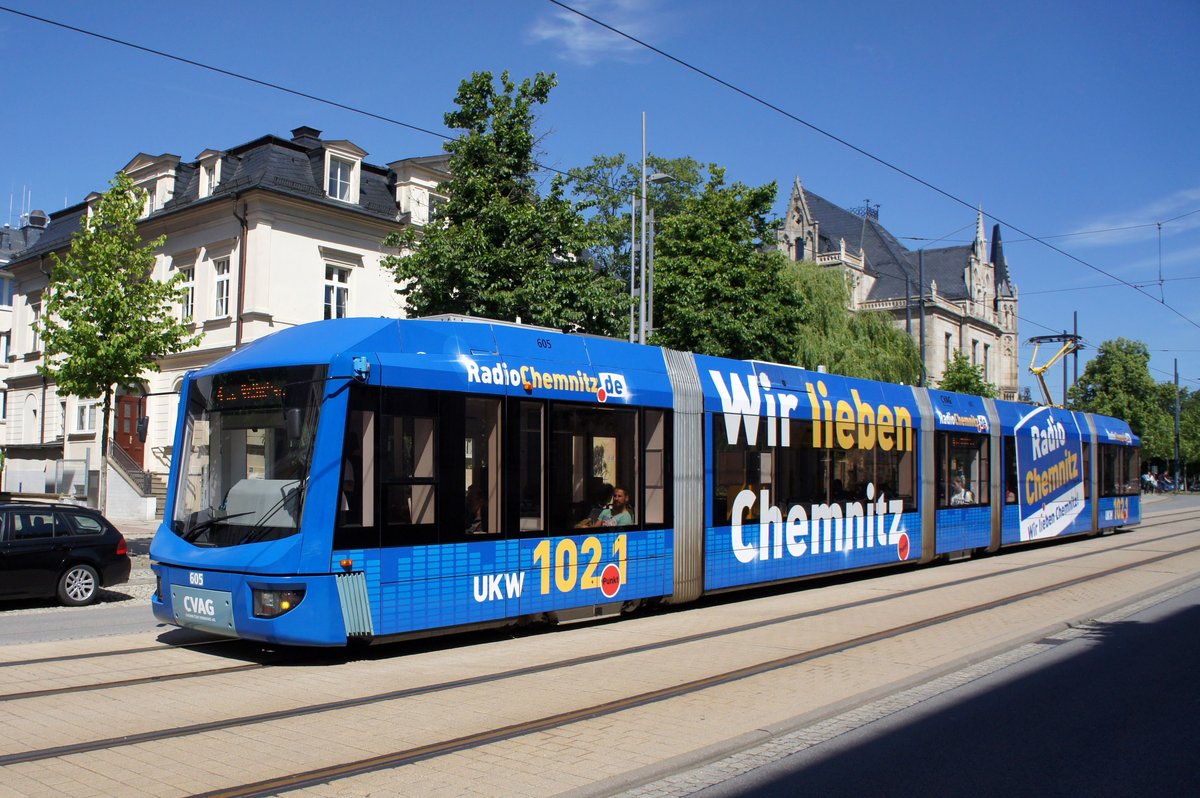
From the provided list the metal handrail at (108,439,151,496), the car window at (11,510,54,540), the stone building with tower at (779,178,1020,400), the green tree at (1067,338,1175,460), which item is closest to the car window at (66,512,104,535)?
the car window at (11,510,54,540)

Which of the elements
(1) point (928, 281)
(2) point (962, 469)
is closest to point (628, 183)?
(2) point (962, 469)

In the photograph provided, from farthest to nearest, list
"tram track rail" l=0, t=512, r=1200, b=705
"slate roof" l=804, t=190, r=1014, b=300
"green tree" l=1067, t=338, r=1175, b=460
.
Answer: "slate roof" l=804, t=190, r=1014, b=300, "green tree" l=1067, t=338, r=1175, b=460, "tram track rail" l=0, t=512, r=1200, b=705

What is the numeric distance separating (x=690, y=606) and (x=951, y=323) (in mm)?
75806

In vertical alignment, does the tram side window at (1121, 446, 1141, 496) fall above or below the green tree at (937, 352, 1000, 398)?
below

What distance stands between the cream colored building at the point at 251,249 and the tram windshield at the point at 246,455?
21.4 metres

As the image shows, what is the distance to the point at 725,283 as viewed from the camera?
2925cm

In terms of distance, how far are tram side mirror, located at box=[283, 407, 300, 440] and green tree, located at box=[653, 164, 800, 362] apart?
20239mm

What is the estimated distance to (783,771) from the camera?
6027 millimetres

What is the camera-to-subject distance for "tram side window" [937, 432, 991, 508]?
1912cm

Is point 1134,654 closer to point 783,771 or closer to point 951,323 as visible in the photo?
point 783,771

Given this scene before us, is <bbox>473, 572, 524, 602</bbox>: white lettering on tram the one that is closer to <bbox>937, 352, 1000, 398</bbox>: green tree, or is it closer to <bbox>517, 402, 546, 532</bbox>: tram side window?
<bbox>517, 402, 546, 532</bbox>: tram side window

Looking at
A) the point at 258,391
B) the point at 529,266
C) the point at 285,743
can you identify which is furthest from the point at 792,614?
the point at 529,266

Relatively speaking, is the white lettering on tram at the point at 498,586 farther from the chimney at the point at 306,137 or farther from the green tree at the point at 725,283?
the chimney at the point at 306,137

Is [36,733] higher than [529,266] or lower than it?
lower
